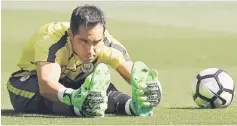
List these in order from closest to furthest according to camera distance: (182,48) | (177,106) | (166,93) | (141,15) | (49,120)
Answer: (49,120), (177,106), (166,93), (182,48), (141,15)

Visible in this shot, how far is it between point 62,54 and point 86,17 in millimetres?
414

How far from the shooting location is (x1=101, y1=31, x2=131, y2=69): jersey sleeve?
6.31 metres

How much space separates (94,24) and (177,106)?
161 centimetres

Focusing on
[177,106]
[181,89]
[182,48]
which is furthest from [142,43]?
[177,106]

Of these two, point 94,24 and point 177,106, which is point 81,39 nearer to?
point 94,24

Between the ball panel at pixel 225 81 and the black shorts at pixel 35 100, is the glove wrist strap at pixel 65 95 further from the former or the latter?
the ball panel at pixel 225 81

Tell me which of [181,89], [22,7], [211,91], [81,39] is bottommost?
[22,7]

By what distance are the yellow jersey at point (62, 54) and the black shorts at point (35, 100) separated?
0.34 ft

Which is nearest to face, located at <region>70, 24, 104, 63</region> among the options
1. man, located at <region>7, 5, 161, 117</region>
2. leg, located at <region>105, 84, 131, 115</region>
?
man, located at <region>7, 5, 161, 117</region>

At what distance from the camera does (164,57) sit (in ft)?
48.2

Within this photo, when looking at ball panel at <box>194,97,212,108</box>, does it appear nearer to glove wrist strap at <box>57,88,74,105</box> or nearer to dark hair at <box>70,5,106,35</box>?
dark hair at <box>70,5,106,35</box>

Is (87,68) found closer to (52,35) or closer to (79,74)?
(79,74)

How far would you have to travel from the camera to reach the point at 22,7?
2677 centimetres

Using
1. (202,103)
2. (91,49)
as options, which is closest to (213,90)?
(202,103)
